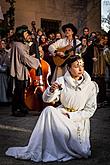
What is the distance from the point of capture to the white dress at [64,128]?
456cm

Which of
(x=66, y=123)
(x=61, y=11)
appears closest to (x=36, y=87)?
(x=66, y=123)

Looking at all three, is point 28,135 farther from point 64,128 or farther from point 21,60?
point 21,60

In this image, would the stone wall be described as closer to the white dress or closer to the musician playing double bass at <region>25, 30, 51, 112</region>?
the musician playing double bass at <region>25, 30, 51, 112</region>

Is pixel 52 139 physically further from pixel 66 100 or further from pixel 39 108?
pixel 39 108

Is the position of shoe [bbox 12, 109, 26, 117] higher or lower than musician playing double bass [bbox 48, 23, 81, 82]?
lower

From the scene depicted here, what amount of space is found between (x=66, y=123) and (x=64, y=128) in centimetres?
6

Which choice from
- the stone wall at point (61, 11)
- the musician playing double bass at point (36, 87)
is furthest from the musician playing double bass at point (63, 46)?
the stone wall at point (61, 11)

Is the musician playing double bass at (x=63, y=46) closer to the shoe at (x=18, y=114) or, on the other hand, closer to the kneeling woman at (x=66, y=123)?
the shoe at (x=18, y=114)

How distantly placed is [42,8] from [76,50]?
24.6ft

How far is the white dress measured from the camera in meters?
4.56

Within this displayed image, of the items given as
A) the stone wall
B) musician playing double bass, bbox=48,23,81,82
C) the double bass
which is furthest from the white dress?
the stone wall

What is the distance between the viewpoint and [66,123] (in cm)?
459

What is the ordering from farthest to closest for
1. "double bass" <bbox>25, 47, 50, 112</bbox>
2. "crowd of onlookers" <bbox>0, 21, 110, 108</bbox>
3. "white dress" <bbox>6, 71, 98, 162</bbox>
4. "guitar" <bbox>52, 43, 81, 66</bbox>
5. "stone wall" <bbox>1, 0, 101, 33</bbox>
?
"stone wall" <bbox>1, 0, 101, 33</bbox>, "crowd of onlookers" <bbox>0, 21, 110, 108</bbox>, "guitar" <bbox>52, 43, 81, 66</bbox>, "double bass" <bbox>25, 47, 50, 112</bbox>, "white dress" <bbox>6, 71, 98, 162</bbox>

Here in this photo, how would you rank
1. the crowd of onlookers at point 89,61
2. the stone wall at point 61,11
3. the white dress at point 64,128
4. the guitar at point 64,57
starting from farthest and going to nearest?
the stone wall at point 61,11 < the crowd of onlookers at point 89,61 < the guitar at point 64,57 < the white dress at point 64,128
